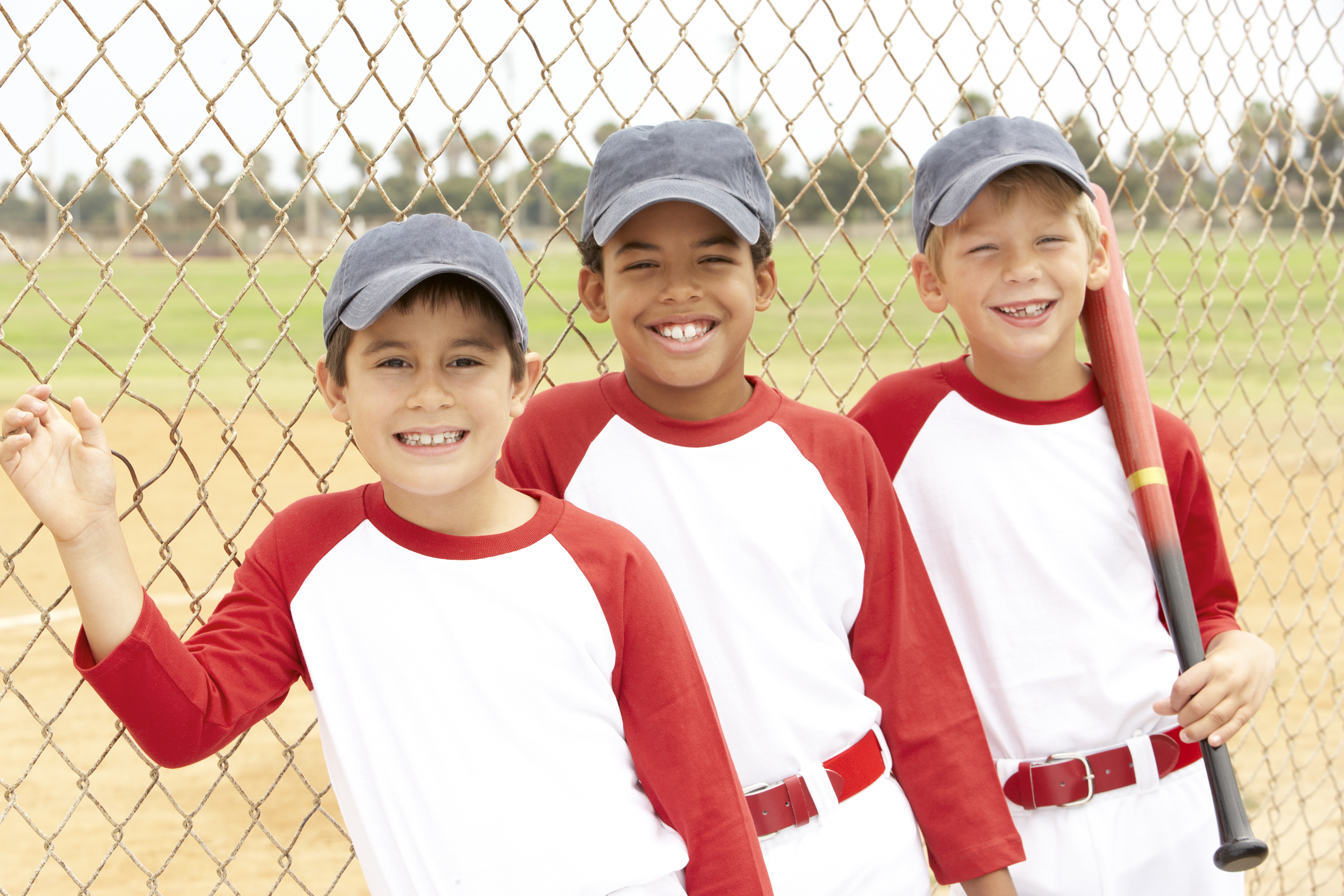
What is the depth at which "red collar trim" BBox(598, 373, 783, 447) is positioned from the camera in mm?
1602

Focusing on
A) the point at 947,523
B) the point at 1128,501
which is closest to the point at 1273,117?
the point at 1128,501

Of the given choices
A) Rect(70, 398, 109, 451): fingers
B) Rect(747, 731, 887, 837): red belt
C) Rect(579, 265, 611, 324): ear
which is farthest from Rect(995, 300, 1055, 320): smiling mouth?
Rect(70, 398, 109, 451): fingers

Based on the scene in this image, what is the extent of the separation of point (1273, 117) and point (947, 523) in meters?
1.80

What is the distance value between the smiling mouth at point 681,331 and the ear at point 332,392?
1.41 ft

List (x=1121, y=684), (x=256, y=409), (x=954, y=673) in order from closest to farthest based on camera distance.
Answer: (x=954, y=673)
(x=1121, y=684)
(x=256, y=409)

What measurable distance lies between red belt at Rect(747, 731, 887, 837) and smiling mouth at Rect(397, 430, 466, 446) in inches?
23.5

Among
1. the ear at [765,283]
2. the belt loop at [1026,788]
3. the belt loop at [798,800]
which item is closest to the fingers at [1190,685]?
the belt loop at [1026,788]

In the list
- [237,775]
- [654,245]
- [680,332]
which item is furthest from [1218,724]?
[237,775]

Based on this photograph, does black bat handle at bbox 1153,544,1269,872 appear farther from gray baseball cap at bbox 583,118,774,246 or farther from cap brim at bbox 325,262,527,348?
cap brim at bbox 325,262,527,348

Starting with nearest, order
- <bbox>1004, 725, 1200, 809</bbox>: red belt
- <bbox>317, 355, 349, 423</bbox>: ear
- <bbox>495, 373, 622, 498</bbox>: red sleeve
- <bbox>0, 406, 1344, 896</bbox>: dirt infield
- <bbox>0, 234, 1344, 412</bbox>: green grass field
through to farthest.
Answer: <bbox>317, 355, 349, 423</bbox>: ear → <bbox>495, 373, 622, 498</bbox>: red sleeve → <bbox>1004, 725, 1200, 809</bbox>: red belt → <bbox>0, 406, 1344, 896</bbox>: dirt infield → <bbox>0, 234, 1344, 412</bbox>: green grass field

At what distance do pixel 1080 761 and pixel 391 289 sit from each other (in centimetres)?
123

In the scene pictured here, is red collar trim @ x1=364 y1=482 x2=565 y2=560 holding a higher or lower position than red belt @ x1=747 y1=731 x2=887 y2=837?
higher

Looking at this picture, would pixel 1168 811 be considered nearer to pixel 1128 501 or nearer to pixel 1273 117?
pixel 1128 501

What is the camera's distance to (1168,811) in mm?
1766
